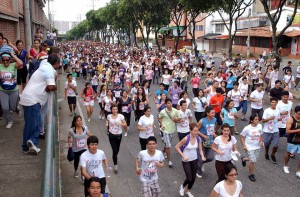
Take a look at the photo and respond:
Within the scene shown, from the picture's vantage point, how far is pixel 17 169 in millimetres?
5359

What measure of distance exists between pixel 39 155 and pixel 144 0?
115 ft

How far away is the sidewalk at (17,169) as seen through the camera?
4773mm

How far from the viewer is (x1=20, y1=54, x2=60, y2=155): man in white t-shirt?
5.31 meters

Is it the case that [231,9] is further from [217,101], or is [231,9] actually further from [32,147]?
[32,147]

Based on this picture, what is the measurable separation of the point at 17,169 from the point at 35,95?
3.70 feet

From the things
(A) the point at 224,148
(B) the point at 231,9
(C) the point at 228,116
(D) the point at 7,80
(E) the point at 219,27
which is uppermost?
(E) the point at 219,27

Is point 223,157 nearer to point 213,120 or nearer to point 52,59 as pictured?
point 213,120

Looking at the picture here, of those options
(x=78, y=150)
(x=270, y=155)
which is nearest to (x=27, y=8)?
(x=78, y=150)

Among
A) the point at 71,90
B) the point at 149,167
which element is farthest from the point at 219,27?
the point at 149,167

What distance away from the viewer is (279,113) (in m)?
9.09

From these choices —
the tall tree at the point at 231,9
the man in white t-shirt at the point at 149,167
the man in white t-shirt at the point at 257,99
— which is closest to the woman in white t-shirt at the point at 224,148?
the man in white t-shirt at the point at 149,167

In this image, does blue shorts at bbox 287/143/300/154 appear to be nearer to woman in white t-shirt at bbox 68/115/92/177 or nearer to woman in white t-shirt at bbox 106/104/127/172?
woman in white t-shirt at bbox 106/104/127/172

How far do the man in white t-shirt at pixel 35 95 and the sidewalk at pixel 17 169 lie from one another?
0.75 ft

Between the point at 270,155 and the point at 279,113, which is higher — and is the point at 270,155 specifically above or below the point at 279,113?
below
